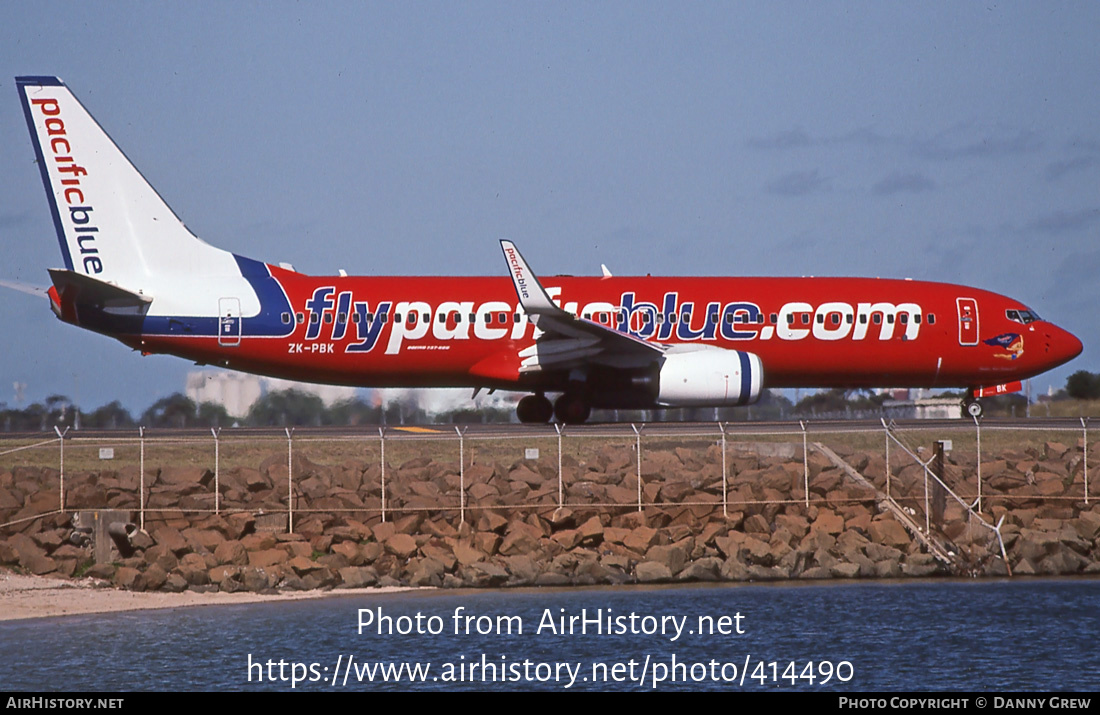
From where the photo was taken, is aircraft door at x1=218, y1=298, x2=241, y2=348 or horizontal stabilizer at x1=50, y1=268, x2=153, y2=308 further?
aircraft door at x1=218, y1=298, x2=241, y2=348

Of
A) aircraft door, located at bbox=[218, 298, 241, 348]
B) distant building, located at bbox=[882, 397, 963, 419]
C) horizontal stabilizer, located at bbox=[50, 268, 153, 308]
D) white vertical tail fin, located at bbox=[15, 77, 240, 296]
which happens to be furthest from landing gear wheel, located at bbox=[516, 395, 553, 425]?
Result: distant building, located at bbox=[882, 397, 963, 419]

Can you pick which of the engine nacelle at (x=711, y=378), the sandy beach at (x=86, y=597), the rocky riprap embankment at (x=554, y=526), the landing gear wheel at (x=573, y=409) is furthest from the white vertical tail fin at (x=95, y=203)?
the sandy beach at (x=86, y=597)

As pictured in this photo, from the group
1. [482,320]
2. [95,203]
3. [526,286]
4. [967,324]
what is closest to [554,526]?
[526,286]

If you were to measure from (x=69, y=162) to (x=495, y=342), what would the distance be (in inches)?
445

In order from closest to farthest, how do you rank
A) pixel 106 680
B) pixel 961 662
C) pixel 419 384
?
1. pixel 106 680
2. pixel 961 662
3. pixel 419 384

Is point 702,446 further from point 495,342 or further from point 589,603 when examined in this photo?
point 589,603

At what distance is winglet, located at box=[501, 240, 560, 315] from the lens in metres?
30.9

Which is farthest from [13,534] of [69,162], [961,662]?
[961,662]

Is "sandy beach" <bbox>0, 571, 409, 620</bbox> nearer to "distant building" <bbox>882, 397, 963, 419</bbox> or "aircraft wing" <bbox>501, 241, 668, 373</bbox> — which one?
"aircraft wing" <bbox>501, 241, 668, 373</bbox>

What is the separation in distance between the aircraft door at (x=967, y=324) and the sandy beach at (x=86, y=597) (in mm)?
17575

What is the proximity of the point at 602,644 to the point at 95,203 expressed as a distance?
20.6 meters

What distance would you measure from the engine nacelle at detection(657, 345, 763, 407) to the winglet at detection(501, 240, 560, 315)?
3.16 metres

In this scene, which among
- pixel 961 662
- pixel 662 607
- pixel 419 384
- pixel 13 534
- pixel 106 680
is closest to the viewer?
pixel 106 680

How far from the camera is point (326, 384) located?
35156mm
